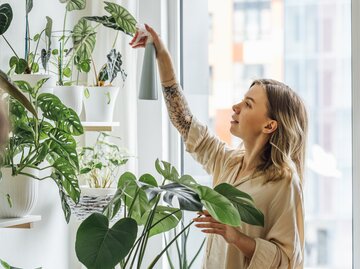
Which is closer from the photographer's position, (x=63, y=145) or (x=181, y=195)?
(x=181, y=195)

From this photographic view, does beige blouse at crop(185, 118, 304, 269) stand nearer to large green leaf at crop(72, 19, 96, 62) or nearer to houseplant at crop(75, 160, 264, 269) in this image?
houseplant at crop(75, 160, 264, 269)

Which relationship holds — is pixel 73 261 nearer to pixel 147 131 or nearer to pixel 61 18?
pixel 147 131

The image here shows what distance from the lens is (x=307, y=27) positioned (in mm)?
2658

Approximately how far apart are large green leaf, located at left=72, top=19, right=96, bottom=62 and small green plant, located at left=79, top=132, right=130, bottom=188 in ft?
1.10

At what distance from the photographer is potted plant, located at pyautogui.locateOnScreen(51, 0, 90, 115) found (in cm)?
207

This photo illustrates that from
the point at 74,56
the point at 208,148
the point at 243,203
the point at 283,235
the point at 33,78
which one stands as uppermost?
the point at 74,56

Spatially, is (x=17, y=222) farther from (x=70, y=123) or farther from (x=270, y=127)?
(x=270, y=127)

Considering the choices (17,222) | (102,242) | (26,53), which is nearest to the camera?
(102,242)

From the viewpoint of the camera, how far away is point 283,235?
192 cm

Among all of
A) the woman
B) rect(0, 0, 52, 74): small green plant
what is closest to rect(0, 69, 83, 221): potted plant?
rect(0, 0, 52, 74): small green plant

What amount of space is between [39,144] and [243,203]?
2.03ft

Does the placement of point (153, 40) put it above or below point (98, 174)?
above

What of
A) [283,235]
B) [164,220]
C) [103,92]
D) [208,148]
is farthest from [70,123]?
[283,235]

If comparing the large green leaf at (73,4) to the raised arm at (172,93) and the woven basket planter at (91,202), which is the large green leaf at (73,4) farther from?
the woven basket planter at (91,202)
